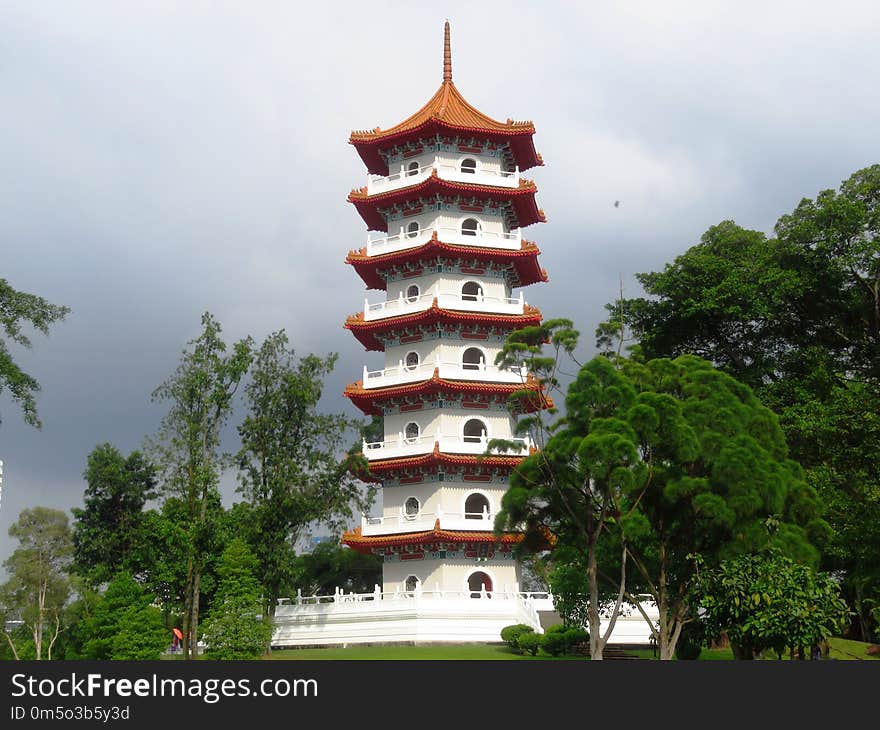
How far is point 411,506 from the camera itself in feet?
148

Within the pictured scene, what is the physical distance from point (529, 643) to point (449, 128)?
76.0 ft

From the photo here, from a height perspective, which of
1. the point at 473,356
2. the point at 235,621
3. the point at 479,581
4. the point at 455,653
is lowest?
the point at 455,653

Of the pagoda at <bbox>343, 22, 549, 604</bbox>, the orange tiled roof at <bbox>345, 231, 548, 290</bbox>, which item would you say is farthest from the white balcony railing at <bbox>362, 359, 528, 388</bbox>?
the orange tiled roof at <bbox>345, 231, 548, 290</bbox>

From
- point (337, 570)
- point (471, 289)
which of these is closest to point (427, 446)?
point (471, 289)

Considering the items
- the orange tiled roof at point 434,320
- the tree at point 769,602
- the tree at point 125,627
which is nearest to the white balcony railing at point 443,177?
the orange tiled roof at point 434,320

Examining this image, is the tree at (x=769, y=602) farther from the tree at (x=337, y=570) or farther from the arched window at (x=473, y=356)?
the tree at (x=337, y=570)

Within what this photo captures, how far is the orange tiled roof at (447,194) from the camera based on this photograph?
46906 mm

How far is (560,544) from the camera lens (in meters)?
33.6

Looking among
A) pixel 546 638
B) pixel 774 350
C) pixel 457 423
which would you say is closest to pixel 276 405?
pixel 457 423

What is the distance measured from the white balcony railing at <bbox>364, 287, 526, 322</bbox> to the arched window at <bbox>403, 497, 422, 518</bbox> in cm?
805

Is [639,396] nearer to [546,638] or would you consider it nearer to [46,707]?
[546,638]

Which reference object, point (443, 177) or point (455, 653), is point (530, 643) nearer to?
point (455, 653)

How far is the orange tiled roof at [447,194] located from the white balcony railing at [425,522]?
14.1 metres

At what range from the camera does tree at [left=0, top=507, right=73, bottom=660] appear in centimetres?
5753
